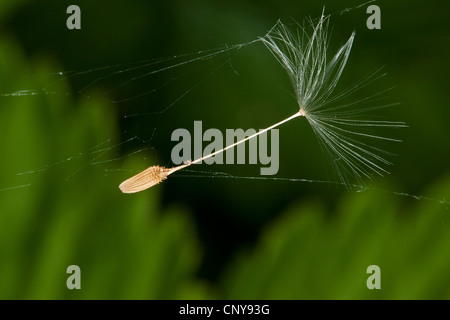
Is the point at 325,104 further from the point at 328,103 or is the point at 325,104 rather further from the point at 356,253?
the point at 356,253

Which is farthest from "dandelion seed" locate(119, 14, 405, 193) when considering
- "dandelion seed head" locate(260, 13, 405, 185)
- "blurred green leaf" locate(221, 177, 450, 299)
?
"blurred green leaf" locate(221, 177, 450, 299)

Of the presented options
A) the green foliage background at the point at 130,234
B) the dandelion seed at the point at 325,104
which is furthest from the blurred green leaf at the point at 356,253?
the dandelion seed at the point at 325,104

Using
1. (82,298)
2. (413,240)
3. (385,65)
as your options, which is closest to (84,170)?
(82,298)

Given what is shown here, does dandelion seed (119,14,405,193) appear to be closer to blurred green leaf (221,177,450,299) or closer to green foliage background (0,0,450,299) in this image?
green foliage background (0,0,450,299)

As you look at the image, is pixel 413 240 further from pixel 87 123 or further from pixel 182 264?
pixel 87 123

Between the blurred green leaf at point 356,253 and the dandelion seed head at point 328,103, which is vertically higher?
the dandelion seed head at point 328,103

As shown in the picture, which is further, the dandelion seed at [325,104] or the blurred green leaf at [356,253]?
the dandelion seed at [325,104]

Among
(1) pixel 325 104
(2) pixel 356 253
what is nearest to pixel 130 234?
(2) pixel 356 253

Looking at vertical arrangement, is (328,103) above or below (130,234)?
above

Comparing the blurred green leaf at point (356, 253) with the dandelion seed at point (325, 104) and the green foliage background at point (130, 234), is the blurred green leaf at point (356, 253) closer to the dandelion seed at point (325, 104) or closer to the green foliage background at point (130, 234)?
the green foliage background at point (130, 234)
